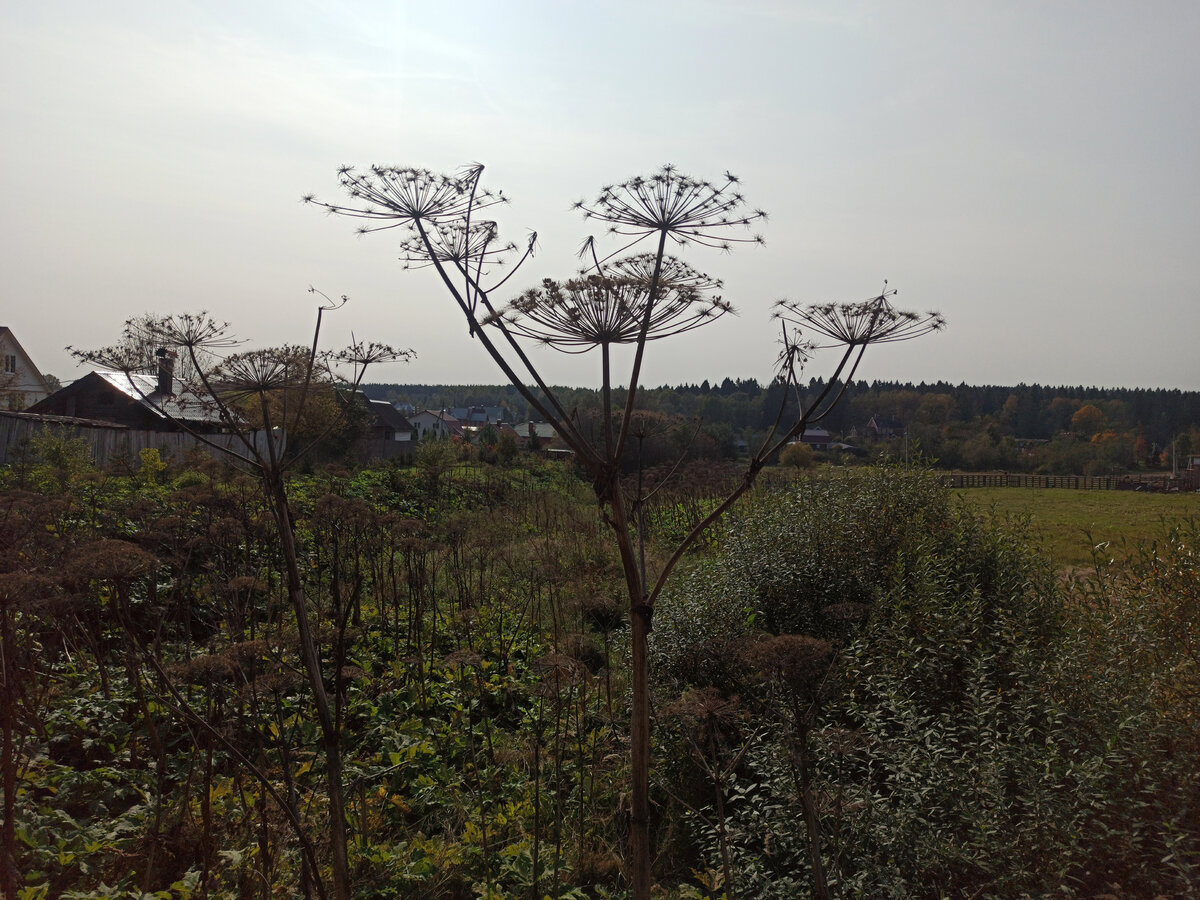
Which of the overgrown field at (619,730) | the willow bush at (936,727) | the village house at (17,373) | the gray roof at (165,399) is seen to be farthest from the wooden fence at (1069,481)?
the gray roof at (165,399)

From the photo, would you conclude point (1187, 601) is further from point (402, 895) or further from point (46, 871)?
point (46, 871)

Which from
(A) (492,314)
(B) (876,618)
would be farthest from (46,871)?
(B) (876,618)

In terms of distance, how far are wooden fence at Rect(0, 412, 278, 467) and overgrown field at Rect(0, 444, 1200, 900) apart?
1176 cm

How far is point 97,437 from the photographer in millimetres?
21734

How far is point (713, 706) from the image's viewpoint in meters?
3.57

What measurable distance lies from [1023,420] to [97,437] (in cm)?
9448

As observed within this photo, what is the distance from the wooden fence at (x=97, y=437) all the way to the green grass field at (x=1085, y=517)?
59.9ft

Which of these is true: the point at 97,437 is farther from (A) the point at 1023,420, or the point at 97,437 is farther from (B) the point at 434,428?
(A) the point at 1023,420

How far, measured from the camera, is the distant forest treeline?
60969 millimetres

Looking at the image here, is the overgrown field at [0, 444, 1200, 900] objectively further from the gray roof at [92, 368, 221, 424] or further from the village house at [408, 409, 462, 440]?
the village house at [408, 409, 462, 440]

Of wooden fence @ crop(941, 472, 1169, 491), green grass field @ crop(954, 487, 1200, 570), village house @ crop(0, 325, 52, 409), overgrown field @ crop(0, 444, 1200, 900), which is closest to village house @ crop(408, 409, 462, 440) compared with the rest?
village house @ crop(0, 325, 52, 409)

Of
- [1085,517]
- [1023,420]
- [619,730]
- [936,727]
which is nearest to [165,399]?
[619,730]

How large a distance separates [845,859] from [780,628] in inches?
139

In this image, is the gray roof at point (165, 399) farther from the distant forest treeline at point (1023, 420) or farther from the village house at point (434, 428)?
the distant forest treeline at point (1023, 420)
